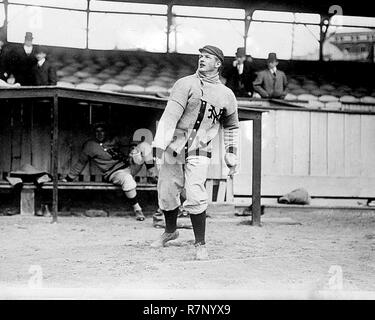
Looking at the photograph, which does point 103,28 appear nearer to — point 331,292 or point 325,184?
point 325,184

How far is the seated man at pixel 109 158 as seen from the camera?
32.4ft

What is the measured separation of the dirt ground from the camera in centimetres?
432

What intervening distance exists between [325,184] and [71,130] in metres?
4.51

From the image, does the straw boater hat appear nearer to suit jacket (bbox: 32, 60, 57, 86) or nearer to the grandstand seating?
suit jacket (bbox: 32, 60, 57, 86)

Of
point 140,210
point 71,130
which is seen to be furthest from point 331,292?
point 71,130

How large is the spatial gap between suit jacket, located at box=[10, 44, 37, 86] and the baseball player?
17.7 feet

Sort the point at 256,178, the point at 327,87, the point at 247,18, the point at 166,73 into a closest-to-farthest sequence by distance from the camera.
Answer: the point at 256,178
the point at 166,73
the point at 247,18
the point at 327,87

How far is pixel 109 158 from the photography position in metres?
10.1

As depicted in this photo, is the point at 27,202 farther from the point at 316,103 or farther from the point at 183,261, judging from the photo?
the point at 316,103

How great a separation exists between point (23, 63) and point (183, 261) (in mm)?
6593

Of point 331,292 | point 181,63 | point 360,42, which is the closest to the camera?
point 331,292

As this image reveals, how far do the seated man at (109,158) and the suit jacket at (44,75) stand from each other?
1.47 meters

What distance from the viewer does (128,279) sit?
4930 mm

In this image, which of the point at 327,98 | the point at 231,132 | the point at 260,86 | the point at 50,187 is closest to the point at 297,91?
the point at 327,98
